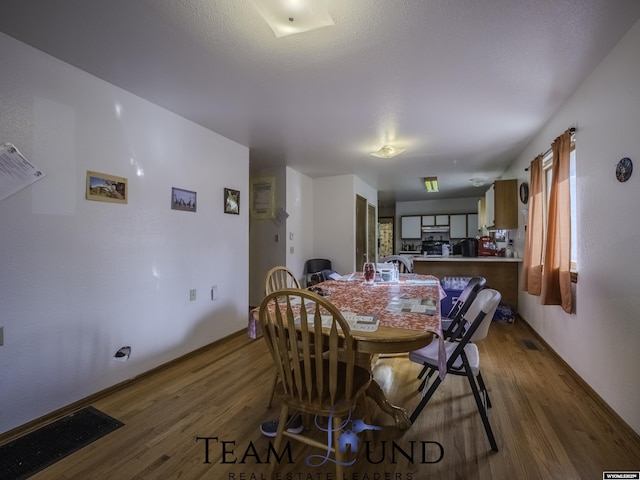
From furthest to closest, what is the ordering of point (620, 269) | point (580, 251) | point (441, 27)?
point (580, 251) < point (620, 269) < point (441, 27)

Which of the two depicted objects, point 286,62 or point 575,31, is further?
point 286,62

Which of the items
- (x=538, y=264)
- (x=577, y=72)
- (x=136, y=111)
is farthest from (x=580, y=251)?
(x=136, y=111)

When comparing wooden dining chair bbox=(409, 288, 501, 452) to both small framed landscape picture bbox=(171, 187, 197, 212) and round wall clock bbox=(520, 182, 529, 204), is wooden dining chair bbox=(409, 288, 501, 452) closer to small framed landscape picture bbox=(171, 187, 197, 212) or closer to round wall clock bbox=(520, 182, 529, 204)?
small framed landscape picture bbox=(171, 187, 197, 212)

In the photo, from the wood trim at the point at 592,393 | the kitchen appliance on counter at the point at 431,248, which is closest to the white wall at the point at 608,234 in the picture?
the wood trim at the point at 592,393

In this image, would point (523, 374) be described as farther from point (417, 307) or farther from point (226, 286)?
point (226, 286)

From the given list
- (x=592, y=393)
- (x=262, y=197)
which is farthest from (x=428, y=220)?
(x=592, y=393)

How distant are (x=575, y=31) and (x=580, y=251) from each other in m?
1.50

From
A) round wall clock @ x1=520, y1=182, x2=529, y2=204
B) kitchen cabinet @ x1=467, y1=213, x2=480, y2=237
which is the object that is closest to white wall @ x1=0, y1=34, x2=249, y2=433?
round wall clock @ x1=520, y1=182, x2=529, y2=204

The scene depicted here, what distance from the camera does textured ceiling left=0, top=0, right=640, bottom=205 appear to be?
149 cm

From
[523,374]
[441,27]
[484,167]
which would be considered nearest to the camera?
[441,27]

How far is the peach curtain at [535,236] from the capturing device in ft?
9.66

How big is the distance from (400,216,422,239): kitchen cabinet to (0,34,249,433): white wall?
649 centimetres

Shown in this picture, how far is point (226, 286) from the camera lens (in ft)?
11.0

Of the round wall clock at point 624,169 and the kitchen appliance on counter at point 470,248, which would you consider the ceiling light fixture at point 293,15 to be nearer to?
the round wall clock at point 624,169
